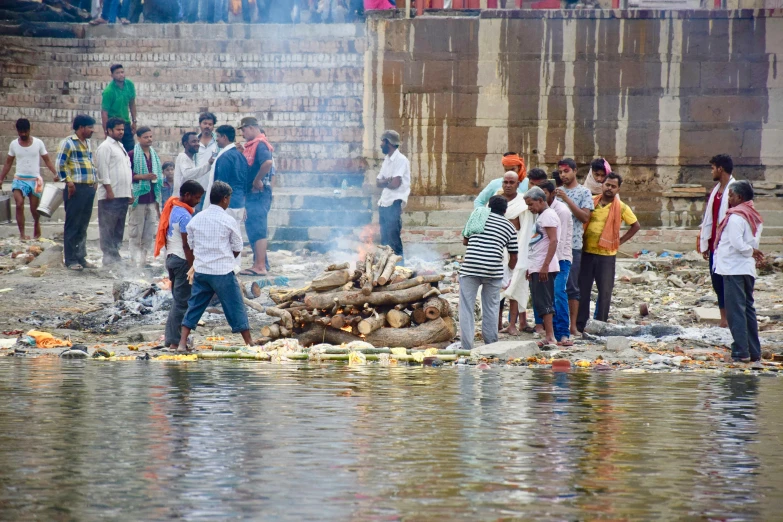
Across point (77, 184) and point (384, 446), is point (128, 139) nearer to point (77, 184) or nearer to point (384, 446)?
point (77, 184)

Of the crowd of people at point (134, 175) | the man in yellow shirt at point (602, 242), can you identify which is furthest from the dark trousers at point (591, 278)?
the crowd of people at point (134, 175)

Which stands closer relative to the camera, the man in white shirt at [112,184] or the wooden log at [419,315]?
the wooden log at [419,315]

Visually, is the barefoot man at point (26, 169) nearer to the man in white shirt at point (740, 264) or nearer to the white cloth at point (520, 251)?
the white cloth at point (520, 251)

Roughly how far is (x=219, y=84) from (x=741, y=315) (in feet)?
39.8

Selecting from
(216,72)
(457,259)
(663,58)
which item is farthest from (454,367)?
(216,72)

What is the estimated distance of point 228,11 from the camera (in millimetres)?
A: 21406

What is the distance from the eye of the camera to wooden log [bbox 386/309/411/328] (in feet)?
36.2

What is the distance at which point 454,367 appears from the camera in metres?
10.0

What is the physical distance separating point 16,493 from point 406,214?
13.2m

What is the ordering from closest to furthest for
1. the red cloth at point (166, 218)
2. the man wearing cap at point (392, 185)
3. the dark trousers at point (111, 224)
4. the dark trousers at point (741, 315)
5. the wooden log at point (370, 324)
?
the dark trousers at point (741, 315) < the red cloth at point (166, 218) < the wooden log at point (370, 324) < the man wearing cap at point (392, 185) < the dark trousers at point (111, 224)

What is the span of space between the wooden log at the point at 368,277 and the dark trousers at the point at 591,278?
2155mm

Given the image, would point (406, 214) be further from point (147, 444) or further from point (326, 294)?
point (147, 444)

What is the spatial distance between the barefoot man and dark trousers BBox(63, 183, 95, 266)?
6.23 feet

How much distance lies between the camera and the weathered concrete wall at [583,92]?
699 inches
